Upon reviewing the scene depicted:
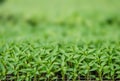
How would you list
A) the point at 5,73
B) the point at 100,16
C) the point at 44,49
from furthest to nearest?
the point at 100,16
the point at 44,49
the point at 5,73

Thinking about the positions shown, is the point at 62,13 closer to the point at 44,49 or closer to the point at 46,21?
the point at 46,21

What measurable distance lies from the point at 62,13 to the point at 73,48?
4.19 m

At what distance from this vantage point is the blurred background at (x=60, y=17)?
254 inches

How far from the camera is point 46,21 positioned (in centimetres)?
730

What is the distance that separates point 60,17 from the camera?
728cm

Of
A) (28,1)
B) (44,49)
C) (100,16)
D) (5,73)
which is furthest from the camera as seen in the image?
(28,1)

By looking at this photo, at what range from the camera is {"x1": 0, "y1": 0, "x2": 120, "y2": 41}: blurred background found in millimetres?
6445

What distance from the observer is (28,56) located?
10.6 ft

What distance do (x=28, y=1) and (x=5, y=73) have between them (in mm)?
5588

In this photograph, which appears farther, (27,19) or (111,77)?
(27,19)

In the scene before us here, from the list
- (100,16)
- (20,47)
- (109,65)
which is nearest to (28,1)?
(100,16)

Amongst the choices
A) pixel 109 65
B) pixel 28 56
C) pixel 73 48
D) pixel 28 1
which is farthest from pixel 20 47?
pixel 28 1

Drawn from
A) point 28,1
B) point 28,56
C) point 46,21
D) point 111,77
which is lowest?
point 111,77

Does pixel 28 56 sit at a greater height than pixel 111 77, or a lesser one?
greater
